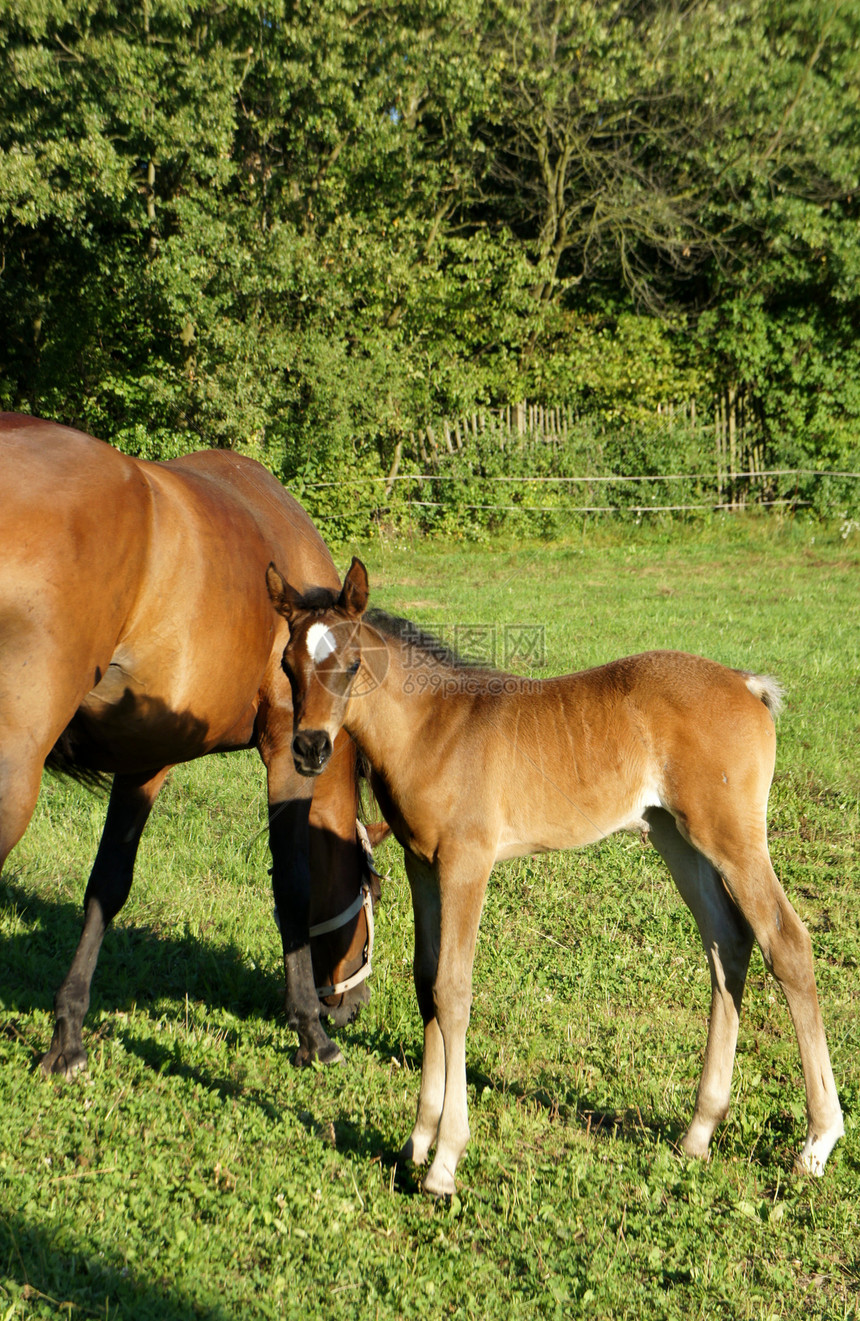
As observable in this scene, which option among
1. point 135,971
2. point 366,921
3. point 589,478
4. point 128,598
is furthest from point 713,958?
point 589,478

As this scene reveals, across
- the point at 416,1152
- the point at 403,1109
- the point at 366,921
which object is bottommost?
the point at 403,1109

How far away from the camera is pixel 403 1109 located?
3857 millimetres

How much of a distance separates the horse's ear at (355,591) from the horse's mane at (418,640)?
0.53ft

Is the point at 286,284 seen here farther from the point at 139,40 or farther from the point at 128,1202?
the point at 128,1202

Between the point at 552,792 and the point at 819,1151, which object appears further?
the point at 552,792

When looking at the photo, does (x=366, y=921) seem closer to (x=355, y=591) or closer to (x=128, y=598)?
(x=128, y=598)

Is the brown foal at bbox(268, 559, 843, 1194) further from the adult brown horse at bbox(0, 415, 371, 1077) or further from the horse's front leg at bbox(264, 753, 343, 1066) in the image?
the horse's front leg at bbox(264, 753, 343, 1066)

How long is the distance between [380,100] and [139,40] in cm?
443

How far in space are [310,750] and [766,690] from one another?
175 cm

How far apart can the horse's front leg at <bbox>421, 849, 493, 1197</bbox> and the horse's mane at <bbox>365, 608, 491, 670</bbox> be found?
2.40ft

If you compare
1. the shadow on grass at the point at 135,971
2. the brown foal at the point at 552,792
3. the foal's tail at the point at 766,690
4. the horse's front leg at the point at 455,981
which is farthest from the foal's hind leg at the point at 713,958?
the shadow on grass at the point at 135,971

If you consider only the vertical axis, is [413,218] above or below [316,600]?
above

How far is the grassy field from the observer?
2898 millimetres

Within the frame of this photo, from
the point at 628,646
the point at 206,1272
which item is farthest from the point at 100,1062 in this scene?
the point at 628,646
